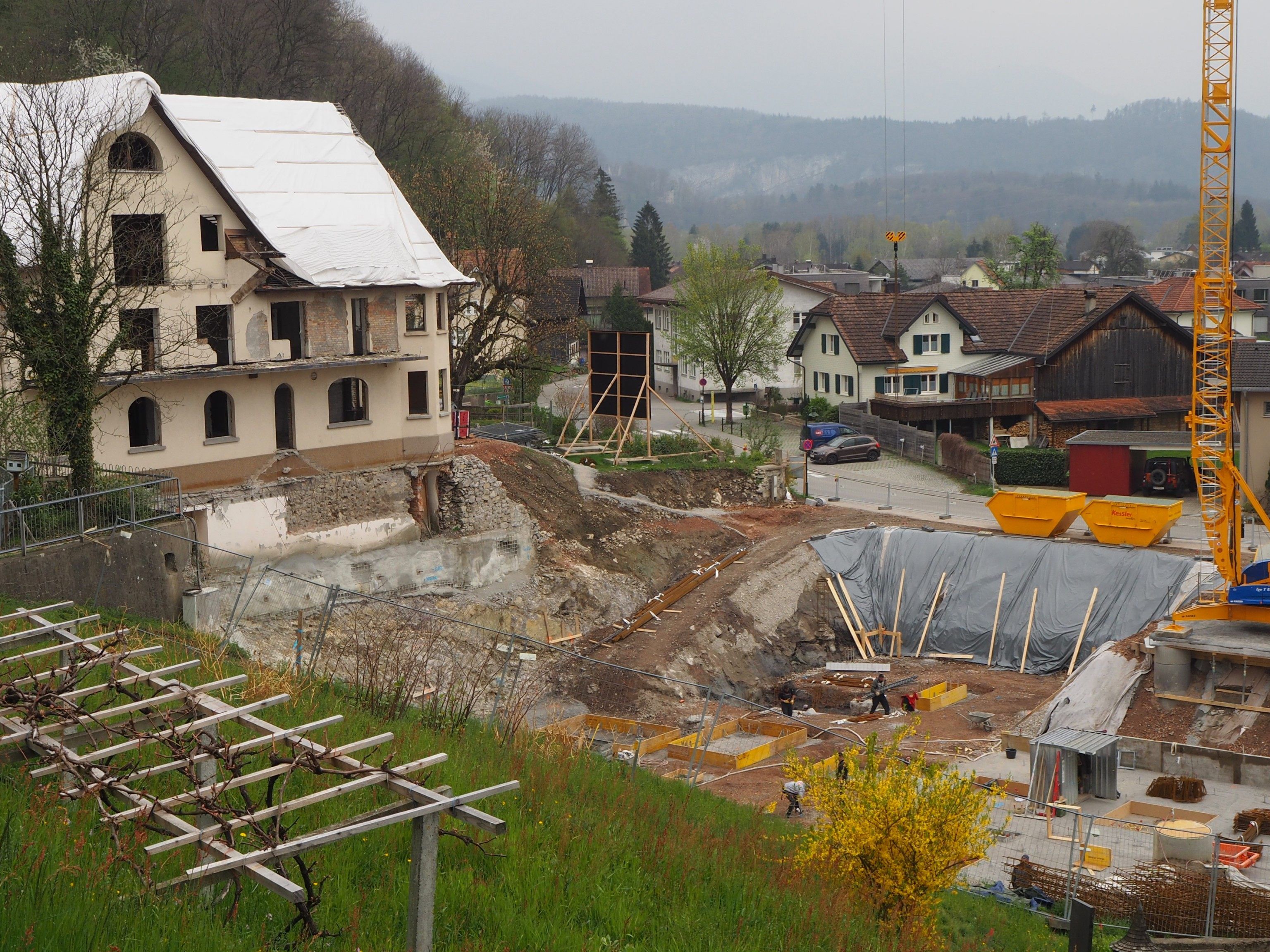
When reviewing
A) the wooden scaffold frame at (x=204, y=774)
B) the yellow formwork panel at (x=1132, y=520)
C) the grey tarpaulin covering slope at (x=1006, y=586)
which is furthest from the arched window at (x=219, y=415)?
the yellow formwork panel at (x=1132, y=520)

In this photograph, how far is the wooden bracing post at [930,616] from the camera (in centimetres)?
4162

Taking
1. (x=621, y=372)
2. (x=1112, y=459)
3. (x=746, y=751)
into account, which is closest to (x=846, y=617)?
(x=621, y=372)

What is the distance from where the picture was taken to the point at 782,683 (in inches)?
1506

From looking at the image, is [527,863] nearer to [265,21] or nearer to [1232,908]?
[1232,908]

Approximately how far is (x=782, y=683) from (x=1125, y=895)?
1900 cm

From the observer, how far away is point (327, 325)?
3662cm

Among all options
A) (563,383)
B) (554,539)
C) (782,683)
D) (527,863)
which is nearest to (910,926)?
(527,863)

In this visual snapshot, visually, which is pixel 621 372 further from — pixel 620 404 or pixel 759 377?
pixel 759 377

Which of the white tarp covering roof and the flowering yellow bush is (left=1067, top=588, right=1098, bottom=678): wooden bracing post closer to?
the white tarp covering roof

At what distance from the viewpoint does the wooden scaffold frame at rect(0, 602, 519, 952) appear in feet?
28.8

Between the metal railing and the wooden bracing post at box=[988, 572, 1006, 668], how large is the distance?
Answer: 24.9m

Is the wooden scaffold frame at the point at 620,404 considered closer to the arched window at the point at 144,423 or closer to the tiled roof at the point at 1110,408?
the arched window at the point at 144,423

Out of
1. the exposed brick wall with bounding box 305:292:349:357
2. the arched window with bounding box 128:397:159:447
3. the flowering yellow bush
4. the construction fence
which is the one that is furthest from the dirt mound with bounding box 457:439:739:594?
the flowering yellow bush

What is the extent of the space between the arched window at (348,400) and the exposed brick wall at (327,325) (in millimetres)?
1131
